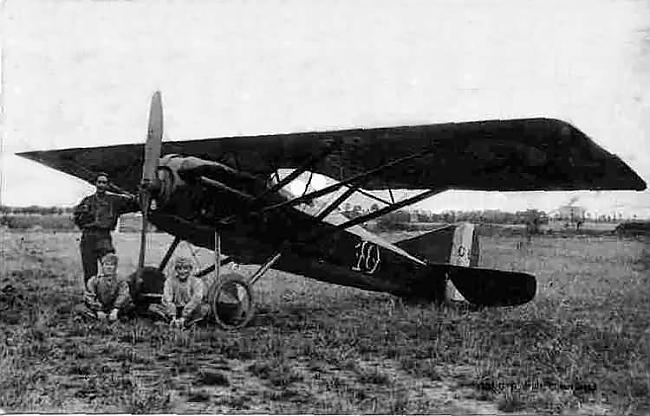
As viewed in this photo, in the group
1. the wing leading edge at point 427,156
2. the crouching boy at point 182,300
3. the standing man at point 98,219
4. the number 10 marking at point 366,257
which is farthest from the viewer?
the number 10 marking at point 366,257

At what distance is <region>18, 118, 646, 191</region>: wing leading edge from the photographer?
378cm

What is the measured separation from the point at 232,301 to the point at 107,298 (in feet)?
2.52

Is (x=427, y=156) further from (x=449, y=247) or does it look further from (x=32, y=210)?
(x=32, y=210)

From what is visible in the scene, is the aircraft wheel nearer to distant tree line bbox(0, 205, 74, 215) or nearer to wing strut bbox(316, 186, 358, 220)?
wing strut bbox(316, 186, 358, 220)

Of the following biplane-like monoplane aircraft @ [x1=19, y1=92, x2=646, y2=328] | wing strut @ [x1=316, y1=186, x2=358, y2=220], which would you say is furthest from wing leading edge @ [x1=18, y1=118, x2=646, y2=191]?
wing strut @ [x1=316, y1=186, x2=358, y2=220]

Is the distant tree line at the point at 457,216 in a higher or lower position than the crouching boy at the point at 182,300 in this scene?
higher

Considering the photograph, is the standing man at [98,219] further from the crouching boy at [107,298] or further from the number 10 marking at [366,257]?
the number 10 marking at [366,257]

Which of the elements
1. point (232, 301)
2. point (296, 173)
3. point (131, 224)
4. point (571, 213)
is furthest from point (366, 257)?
point (131, 224)

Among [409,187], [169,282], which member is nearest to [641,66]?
[409,187]

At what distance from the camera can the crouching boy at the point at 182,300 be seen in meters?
4.32

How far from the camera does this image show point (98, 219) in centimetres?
475

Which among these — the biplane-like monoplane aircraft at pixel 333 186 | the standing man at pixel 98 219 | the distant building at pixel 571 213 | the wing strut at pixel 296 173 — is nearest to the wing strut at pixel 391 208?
the biplane-like monoplane aircraft at pixel 333 186

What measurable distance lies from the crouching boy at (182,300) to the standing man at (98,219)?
1.67 feet

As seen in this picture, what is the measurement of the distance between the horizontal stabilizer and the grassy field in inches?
2.7
